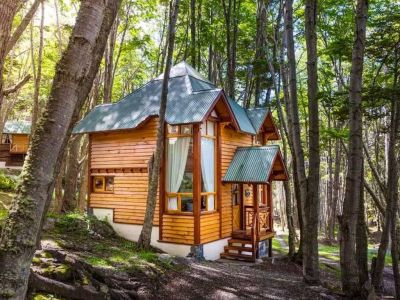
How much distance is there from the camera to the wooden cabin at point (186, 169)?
1034 centimetres

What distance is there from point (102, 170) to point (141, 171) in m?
1.81

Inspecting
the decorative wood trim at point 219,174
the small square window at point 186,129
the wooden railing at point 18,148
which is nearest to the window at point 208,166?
the decorative wood trim at point 219,174

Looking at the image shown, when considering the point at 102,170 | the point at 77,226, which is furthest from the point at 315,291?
the point at 102,170

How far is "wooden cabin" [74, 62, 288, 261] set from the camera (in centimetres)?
1034

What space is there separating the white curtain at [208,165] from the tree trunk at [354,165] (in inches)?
197

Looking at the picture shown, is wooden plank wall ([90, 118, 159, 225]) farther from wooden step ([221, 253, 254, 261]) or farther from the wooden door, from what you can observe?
the wooden door

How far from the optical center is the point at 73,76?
179cm

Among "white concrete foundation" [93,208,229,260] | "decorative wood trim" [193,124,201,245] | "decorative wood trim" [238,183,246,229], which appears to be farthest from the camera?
"decorative wood trim" [238,183,246,229]

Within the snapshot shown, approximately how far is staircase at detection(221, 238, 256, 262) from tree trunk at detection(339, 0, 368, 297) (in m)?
4.85

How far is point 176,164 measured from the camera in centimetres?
1062

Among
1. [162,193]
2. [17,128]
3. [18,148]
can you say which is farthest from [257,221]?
[17,128]

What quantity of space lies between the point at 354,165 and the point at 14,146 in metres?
28.9

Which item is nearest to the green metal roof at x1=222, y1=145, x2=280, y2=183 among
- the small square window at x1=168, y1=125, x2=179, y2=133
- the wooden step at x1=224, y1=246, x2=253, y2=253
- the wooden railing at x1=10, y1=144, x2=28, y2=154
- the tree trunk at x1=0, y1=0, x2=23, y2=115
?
the wooden step at x1=224, y1=246, x2=253, y2=253

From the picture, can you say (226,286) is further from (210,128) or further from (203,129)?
(210,128)
